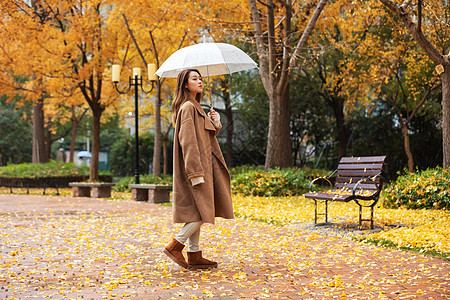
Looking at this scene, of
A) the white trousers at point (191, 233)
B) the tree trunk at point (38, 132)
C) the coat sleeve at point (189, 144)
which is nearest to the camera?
the coat sleeve at point (189, 144)

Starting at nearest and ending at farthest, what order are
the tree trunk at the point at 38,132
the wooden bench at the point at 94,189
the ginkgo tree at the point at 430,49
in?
the ginkgo tree at the point at 430,49 → the wooden bench at the point at 94,189 → the tree trunk at the point at 38,132

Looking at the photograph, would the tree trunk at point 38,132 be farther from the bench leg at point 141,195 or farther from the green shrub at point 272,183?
the green shrub at point 272,183

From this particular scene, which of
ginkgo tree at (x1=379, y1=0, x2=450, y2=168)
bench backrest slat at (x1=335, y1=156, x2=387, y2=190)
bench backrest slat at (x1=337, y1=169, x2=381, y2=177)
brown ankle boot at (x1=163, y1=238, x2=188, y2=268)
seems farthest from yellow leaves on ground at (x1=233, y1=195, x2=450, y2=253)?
brown ankle boot at (x1=163, y1=238, x2=188, y2=268)

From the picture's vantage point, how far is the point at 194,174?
4.93 m

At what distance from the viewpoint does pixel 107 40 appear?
59.5 ft

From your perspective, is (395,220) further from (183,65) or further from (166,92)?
(166,92)

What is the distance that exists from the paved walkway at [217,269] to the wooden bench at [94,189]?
6.84m

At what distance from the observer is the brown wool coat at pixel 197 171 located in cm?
502

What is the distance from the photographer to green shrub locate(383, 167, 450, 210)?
9875 millimetres

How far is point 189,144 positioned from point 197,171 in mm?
268

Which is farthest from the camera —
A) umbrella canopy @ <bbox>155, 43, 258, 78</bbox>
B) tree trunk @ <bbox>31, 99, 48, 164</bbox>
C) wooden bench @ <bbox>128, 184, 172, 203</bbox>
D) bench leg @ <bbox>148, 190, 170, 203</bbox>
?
tree trunk @ <bbox>31, 99, 48, 164</bbox>

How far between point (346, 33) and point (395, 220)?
10045 millimetres

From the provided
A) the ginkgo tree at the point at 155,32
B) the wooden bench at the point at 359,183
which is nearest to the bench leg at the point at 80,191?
Result: the ginkgo tree at the point at 155,32

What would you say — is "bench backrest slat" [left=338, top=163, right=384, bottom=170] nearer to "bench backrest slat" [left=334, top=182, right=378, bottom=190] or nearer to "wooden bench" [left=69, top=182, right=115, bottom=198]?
"bench backrest slat" [left=334, top=182, right=378, bottom=190]
